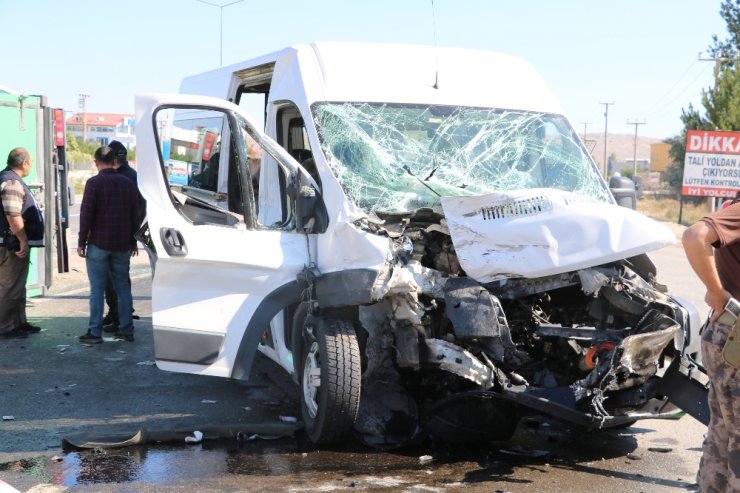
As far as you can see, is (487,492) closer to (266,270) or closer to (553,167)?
(266,270)

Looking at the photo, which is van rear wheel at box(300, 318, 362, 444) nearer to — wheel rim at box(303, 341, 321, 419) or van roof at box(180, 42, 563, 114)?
wheel rim at box(303, 341, 321, 419)

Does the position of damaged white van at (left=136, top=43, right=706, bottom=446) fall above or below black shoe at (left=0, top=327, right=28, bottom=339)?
above

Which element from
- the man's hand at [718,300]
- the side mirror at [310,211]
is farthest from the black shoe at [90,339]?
the man's hand at [718,300]

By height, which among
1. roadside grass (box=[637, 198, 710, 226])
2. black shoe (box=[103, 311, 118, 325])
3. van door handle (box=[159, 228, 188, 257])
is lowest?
roadside grass (box=[637, 198, 710, 226])

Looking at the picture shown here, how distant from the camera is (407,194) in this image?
6336 mm

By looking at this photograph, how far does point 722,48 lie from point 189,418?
47.7 meters

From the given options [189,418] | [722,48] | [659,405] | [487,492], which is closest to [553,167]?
[659,405]

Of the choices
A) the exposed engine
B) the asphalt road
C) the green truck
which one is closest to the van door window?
the asphalt road

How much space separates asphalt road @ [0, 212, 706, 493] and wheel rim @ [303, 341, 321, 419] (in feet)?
0.92

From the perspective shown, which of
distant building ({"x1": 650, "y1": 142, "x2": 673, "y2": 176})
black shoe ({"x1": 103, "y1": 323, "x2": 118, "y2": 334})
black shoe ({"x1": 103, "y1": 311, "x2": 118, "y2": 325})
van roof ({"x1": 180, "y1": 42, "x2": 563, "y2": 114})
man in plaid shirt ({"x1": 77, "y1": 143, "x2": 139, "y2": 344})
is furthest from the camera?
distant building ({"x1": 650, "y1": 142, "x2": 673, "y2": 176})

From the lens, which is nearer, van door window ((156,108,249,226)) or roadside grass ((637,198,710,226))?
van door window ((156,108,249,226))

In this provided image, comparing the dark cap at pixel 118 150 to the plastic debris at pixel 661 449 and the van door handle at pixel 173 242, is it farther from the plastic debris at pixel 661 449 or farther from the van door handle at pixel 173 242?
the plastic debris at pixel 661 449

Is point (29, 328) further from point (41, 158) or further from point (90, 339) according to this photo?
point (41, 158)

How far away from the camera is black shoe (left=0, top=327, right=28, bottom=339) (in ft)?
31.0
